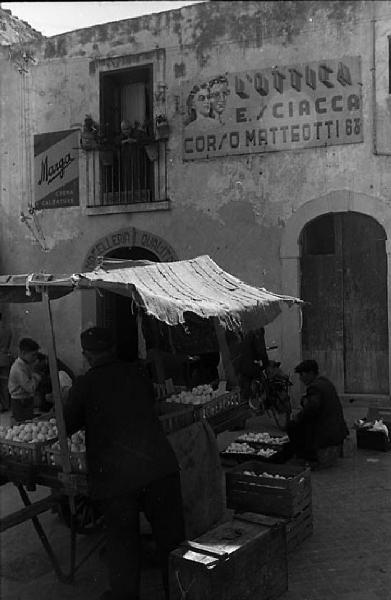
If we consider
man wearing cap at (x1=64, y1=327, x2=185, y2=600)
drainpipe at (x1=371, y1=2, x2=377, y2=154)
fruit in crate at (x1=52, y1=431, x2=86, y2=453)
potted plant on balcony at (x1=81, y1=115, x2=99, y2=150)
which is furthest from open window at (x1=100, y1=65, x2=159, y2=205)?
man wearing cap at (x1=64, y1=327, x2=185, y2=600)

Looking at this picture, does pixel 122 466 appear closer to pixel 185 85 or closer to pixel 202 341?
pixel 202 341

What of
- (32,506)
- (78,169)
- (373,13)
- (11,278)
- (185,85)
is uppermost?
(373,13)

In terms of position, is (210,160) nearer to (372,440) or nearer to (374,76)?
(374,76)

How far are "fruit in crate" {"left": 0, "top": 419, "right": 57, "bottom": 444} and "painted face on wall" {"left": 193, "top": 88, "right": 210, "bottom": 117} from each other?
25.5ft

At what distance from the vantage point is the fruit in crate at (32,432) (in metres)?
4.88

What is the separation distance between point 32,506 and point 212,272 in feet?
11.6

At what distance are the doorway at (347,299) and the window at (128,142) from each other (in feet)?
10.5

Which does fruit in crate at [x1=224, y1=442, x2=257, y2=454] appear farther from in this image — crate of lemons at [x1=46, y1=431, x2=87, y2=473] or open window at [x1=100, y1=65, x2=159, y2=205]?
open window at [x1=100, y1=65, x2=159, y2=205]

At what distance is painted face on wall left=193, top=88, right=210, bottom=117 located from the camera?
11523 millimetres

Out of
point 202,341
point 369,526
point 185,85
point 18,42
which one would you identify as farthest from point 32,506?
point 18,42

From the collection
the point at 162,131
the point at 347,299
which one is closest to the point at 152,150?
the point at 162,131

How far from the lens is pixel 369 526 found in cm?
560

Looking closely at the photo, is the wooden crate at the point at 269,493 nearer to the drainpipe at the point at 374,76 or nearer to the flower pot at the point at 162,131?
the drainpipe at the point at 374,76

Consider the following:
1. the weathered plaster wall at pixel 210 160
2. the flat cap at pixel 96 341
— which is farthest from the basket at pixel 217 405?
the weathered plaster wall at pixel 210 160
